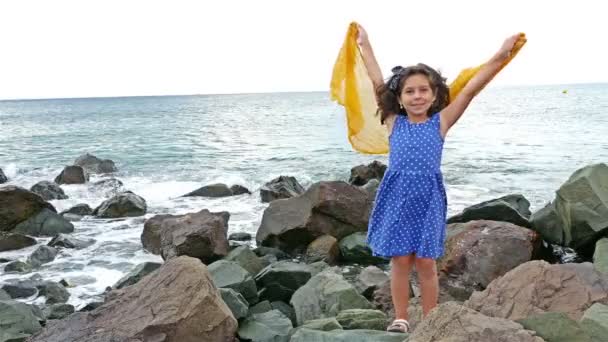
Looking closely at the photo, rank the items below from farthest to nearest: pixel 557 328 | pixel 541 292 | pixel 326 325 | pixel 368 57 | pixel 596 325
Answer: pixel 368 57
pixel 326 325
pixel 541 292
pixel 596 325
pixel 557 328

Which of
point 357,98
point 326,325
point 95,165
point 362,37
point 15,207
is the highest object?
point 362,37

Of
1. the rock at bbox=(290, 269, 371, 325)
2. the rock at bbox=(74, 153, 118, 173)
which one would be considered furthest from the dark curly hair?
the rock at bbox=(74, 153, 118, 173)

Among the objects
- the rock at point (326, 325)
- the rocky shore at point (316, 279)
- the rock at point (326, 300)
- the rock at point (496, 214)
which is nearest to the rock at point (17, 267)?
the rocky shore at point (316, 279)

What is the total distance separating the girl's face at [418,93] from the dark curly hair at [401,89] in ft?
0.11

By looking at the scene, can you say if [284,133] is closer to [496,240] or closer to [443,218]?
[496,240]

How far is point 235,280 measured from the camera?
5.78m

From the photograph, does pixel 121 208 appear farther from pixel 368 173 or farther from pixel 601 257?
pixel 601 257

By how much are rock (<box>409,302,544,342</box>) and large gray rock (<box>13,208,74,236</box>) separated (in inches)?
362

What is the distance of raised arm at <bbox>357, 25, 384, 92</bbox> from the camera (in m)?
4.50

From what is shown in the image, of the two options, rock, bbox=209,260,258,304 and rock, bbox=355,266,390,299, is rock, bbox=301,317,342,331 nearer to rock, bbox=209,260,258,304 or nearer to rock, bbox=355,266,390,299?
rock, bbox=209,260,258,304

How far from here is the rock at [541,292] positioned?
3.75 meters

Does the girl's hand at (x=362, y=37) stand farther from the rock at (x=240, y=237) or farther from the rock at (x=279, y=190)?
the rock at (x=279, y=190)

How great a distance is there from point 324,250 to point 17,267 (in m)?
4.49

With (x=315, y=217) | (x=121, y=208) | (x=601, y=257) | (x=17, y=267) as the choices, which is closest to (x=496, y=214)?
(x=601, y=257)
